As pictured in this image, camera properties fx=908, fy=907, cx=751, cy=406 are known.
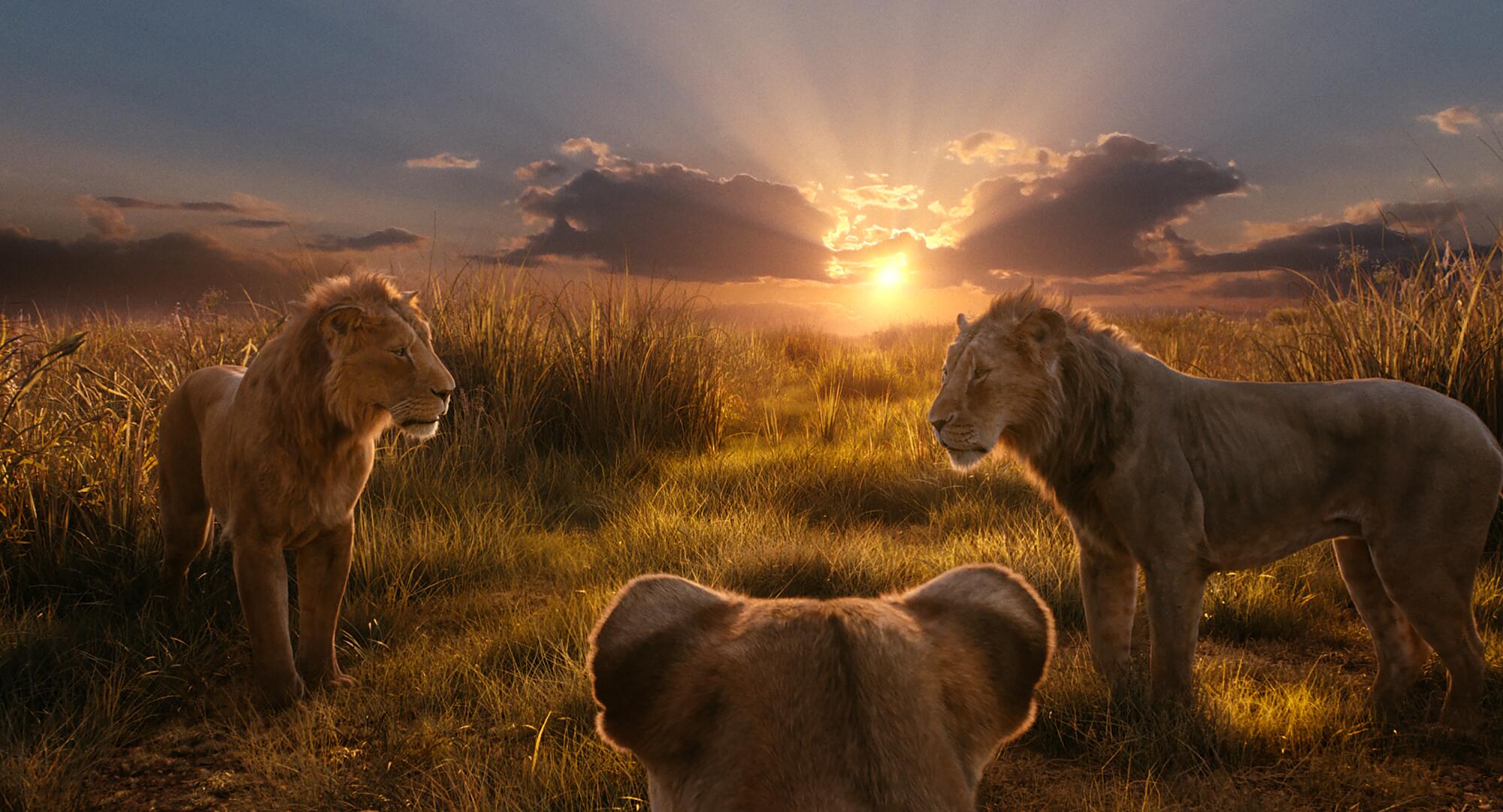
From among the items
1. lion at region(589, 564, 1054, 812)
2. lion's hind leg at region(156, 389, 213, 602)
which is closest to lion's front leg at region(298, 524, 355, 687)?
lion's hind leg at region(156, 389, 213, 602)

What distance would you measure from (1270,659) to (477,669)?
3.82 meters

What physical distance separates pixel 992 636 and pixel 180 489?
454 centimetres

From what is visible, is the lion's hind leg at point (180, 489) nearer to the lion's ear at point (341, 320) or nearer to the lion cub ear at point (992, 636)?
the lion's ear at point (341, 320)

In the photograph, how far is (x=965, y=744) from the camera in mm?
1124

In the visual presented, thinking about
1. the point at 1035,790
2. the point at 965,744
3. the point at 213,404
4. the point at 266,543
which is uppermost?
the point at 965,744

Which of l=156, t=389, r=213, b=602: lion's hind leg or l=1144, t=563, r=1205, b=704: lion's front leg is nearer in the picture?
l=1144, t=563, r=1205, b=704: lion's front leg

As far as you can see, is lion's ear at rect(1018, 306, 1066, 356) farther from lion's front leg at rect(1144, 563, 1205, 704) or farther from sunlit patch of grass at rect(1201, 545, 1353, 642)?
sunlit patch of grass at rect(1201, 545, 1353, 642)

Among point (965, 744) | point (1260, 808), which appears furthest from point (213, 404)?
Result: point (1260, 808)

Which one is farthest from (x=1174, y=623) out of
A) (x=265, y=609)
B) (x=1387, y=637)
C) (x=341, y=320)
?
(x=265, y=609)

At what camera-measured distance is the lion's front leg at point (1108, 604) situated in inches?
152

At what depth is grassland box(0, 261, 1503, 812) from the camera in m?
3.30

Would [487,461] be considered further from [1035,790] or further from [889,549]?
[1035,790]

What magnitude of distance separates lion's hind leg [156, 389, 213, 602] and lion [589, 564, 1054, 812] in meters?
4.18

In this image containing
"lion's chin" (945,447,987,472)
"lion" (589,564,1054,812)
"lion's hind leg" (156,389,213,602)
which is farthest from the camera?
"lion's hind leg" (156,389,213,602)
